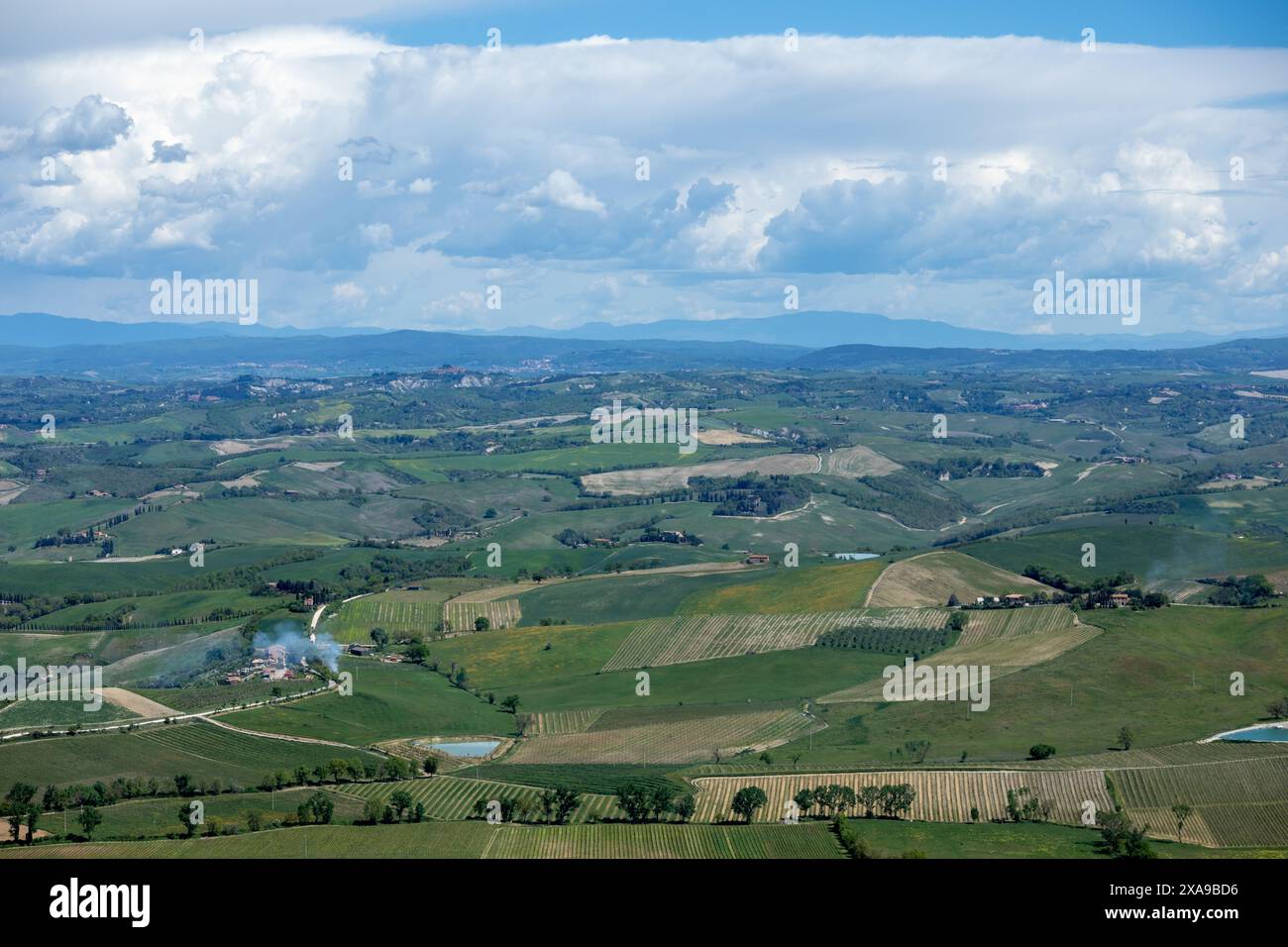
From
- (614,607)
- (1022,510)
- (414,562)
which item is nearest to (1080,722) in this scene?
(614,607)

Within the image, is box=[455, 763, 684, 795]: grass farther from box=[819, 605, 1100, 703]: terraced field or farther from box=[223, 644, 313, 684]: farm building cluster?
box=[223, 644, 313, 684]: farm building cluster

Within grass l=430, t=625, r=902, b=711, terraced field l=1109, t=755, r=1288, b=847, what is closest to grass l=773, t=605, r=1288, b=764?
terraced field l=1109, t=755, r=1288, b=847

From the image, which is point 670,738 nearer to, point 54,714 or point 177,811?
point 177,811

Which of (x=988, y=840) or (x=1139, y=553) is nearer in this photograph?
(x=988, y=840)

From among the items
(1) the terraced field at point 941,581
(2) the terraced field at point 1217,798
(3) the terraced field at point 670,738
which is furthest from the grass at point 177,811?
(1) the terraced field at point 941,581

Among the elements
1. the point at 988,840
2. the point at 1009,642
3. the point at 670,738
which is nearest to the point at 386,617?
the point at 670,738
